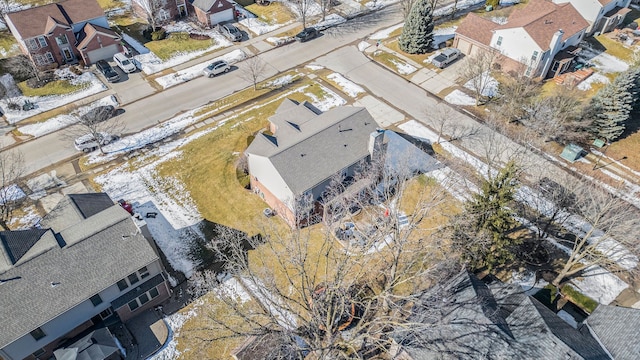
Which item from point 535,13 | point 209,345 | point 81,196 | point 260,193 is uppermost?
point 535,13

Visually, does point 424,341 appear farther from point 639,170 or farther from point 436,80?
point 436,80

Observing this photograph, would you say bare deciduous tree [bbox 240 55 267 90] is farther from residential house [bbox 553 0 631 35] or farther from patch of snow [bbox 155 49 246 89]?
residential house [bbox 553 0 631 35]

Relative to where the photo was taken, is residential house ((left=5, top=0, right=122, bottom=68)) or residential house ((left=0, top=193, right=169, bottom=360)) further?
residential house ((left=5, top=0, right=122, bottom=68))

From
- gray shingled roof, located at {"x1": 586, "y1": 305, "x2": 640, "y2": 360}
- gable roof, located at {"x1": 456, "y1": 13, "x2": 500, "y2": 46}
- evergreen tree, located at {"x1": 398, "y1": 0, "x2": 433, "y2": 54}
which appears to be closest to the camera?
gray shingled roof, located at {"x1": 586, "y1": 305, "x2": 640, "y2": 360}

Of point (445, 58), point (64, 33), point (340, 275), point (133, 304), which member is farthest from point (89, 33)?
point (340, 275)

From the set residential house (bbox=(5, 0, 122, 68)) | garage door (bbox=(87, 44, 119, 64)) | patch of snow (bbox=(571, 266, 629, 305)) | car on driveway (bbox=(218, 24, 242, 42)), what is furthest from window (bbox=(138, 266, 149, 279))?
car on driveway (bbox=(218, 24, 242, 42))

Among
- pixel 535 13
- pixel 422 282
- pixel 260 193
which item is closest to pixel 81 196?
pixel 260 193
